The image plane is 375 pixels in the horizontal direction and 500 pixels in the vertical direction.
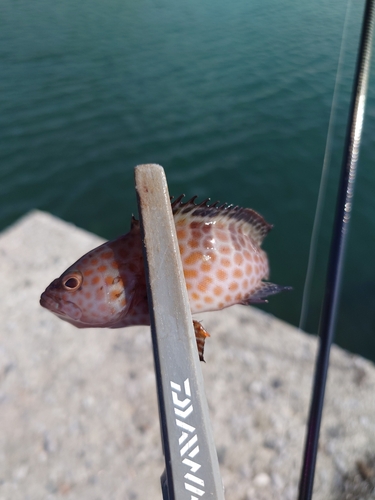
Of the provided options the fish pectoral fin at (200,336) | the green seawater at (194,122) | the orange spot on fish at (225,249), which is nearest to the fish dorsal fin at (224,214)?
the orange spot on fish at (225,249)

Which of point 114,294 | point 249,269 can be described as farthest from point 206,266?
point 114,294

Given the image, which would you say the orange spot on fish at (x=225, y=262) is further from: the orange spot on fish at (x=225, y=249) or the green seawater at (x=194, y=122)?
the green seawater at (x=194, y=122)

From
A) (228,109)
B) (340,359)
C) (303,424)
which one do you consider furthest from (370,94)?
(303,424)

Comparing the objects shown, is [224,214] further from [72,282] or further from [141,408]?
[141,408]

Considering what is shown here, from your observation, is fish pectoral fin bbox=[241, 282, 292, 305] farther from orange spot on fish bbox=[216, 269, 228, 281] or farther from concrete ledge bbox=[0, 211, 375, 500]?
concrete ledge bbox=[0, 211, 375, 500]

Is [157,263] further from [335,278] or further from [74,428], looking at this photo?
[74,428]
